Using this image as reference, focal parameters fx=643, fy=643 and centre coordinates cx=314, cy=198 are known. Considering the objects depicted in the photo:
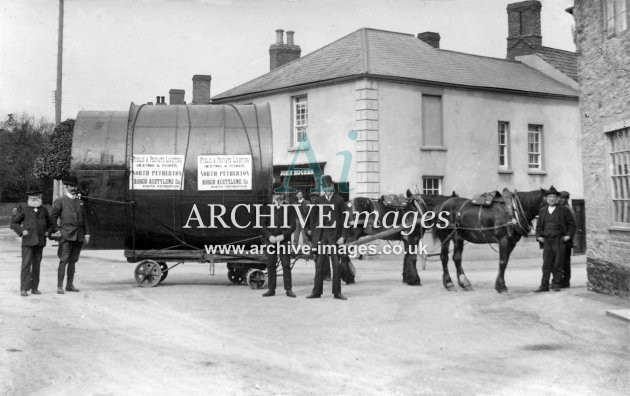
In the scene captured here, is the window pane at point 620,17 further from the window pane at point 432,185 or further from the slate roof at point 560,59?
the slate roof at point 560,59

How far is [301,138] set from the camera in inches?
864

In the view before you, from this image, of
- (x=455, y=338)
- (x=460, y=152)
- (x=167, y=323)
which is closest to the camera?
(x=455, y=338)

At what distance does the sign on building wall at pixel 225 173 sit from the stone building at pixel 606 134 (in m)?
6.11

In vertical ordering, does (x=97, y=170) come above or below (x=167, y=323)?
above

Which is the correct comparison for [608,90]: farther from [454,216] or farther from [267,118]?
[267,118]

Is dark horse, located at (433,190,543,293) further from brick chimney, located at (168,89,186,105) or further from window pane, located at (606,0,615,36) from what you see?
brick chimney, located at (168,89,186,105)

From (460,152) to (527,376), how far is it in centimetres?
1632

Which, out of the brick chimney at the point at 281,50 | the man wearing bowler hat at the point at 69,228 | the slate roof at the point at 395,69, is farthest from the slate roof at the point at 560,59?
the man wearing bowler hat at the point at 69,228

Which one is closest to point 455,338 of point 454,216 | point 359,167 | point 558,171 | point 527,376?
point 527,376

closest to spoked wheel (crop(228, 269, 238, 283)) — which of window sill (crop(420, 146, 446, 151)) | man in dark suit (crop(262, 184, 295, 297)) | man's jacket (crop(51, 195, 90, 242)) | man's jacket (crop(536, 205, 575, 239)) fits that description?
man in dark suit (crop(262, 184, 295, 297))

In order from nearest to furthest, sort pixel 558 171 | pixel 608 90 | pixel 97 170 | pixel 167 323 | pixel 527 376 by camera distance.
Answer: pixel 527 376, pixel 167 323, pixel 608 90, pixel 97 170, pixel 558 171

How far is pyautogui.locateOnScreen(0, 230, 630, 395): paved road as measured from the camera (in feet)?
18.4

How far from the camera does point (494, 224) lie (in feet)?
37.7

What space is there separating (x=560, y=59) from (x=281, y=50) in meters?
11.7
